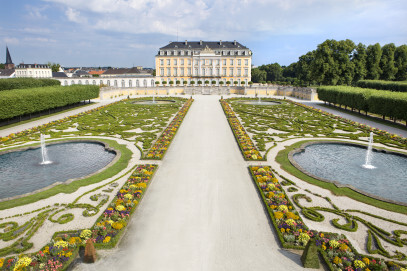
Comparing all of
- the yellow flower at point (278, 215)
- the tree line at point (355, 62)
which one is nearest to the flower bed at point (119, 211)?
the yellow flower at point (278, 215)

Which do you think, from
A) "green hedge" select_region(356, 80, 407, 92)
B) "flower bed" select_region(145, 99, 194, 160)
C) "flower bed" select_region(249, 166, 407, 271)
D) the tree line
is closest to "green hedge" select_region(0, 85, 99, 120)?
"flower bed" select_region(145, 99, 194, 160)

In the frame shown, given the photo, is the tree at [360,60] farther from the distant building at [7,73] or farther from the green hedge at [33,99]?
the distant building at [7,73]

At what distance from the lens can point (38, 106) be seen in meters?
32.9

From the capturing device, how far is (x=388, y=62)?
203ft

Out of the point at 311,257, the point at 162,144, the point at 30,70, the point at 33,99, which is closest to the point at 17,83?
the point at 33,99

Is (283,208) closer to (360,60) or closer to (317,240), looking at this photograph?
(317,240)

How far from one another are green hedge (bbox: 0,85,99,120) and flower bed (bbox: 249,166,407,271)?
28.8m

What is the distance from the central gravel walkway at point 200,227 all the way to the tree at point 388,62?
62741 millimetres

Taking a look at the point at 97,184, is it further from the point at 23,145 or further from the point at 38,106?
the point at 38,106

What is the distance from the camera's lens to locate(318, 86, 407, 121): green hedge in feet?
93.5

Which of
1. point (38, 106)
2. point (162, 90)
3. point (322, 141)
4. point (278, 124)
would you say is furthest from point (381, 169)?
point (162, 90)

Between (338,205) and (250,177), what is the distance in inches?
182

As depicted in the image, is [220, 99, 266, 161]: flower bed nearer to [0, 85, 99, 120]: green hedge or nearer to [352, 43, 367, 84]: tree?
[0, 85, 99, 120]: green hedge

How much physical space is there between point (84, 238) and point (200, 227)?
4.11 metres
